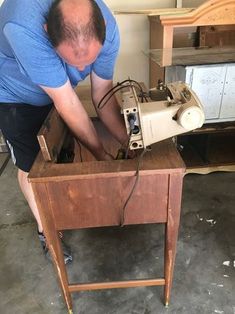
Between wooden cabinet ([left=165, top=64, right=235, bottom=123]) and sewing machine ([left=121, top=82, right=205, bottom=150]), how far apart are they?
0.77 m

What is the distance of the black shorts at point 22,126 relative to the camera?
111 centimetres

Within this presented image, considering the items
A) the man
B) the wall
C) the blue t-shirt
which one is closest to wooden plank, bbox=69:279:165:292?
the man

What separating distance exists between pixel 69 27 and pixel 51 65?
160mm

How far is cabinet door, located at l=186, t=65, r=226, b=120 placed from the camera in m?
1.58

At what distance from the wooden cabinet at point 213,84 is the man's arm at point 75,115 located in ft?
2.71

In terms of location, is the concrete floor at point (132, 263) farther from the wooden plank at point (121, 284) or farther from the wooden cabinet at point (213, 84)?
the wooden cabinet at point (213, 84)

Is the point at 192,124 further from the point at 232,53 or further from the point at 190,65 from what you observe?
the point at 232,53

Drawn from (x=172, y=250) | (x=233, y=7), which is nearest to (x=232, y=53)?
(x=233, y=7)

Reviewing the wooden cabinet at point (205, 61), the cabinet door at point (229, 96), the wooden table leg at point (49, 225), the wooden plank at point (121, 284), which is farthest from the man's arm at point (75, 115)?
the cabinet door at point (229, 96)

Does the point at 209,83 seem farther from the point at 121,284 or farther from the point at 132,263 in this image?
the point at 121,284

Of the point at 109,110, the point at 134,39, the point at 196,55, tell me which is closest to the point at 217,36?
the point at 196,55

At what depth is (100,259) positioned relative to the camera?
1.40 metres

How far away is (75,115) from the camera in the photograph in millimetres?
929

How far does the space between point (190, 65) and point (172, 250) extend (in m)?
0.99
